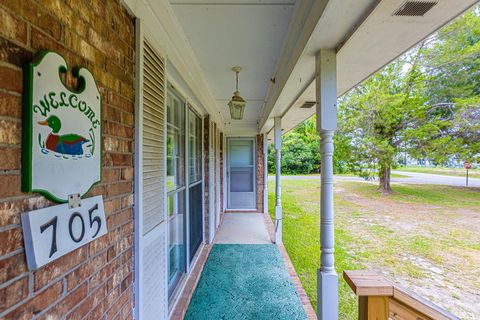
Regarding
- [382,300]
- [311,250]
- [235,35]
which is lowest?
[311,250]

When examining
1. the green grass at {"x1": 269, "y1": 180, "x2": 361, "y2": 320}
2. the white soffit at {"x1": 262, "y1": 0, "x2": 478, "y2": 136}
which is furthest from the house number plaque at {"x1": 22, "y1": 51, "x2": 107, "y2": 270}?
the green grass at {"x1": 269, "y1": 180, "x2": 361, "y2": 320}

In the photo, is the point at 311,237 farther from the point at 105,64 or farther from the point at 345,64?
the point at 105,64

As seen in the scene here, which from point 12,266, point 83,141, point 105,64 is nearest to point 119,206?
point 83,141

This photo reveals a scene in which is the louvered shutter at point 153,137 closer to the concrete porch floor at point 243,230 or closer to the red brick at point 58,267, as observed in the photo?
the red brick at point 58,267

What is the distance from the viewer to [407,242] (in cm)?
539

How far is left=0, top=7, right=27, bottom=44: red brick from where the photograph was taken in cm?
58

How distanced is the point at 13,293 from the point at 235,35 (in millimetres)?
1993

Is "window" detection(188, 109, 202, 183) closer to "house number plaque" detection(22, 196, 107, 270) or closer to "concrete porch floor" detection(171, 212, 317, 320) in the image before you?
"concrete porch floor" detection(171, 212, 317, 320)

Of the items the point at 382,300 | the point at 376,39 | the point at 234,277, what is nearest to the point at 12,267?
the point at 382,300

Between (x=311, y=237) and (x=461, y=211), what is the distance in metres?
5.40

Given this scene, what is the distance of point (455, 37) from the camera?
4.25 meters

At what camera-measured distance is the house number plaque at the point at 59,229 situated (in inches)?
25.2

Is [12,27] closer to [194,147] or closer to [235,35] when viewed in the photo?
[235,35]

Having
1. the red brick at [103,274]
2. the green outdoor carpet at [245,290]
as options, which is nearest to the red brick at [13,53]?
the red brick at [103,274]
